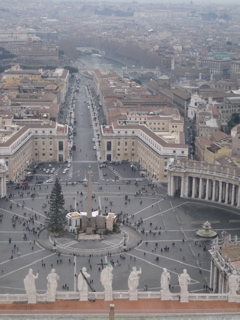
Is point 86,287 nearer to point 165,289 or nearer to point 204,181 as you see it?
point 165,289

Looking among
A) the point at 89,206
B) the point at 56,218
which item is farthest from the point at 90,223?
the point at 56,218

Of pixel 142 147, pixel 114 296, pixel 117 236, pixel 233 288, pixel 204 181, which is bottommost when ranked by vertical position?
pixel 117 236

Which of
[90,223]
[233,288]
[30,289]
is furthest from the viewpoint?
[90,223]

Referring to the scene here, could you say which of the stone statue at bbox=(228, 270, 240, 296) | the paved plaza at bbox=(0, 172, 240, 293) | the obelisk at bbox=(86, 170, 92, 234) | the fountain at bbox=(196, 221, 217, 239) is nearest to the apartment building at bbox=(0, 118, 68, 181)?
the paved plaza at bbox=(0, 172, 240, 293)

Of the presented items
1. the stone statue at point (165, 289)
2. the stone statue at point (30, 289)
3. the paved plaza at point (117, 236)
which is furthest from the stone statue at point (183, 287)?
the paved plaza at point (117, 236)

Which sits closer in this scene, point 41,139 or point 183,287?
point 183,287

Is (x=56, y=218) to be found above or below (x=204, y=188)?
above

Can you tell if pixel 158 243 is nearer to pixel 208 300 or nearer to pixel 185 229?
pixel 185 229
